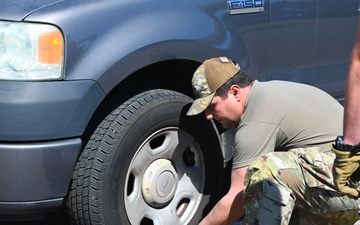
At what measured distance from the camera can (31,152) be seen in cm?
331

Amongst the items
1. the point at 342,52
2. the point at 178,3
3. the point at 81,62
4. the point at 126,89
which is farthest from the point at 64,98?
the point at 342,52

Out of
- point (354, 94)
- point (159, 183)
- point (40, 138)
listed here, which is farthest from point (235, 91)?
point (354, 94)

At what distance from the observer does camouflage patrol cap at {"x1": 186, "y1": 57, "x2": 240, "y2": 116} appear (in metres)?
3.56

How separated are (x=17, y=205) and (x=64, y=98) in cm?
52

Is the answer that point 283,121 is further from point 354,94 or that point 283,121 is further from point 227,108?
point 354,94

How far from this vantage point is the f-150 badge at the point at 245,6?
156 inches

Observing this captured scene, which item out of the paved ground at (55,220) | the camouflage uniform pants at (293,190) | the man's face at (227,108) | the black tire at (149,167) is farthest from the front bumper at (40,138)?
the camouflage uniform pants at (293,190)

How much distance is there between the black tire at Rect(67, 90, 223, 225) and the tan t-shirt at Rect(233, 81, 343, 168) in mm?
449

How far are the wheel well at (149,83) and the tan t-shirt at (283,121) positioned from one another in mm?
500

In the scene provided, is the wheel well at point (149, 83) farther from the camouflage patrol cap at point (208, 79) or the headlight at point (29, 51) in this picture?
the headlight at point (29, 51)

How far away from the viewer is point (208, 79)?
3582mm

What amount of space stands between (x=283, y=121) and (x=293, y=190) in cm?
31

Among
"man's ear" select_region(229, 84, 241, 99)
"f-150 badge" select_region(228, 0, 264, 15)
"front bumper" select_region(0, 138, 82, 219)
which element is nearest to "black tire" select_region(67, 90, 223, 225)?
"front bumper" select_region(0, 138, 82, 219)

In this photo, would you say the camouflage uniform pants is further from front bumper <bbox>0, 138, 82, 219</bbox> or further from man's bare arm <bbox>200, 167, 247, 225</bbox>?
front bumper <bbox>0, 138, 82, 219</bbox>
